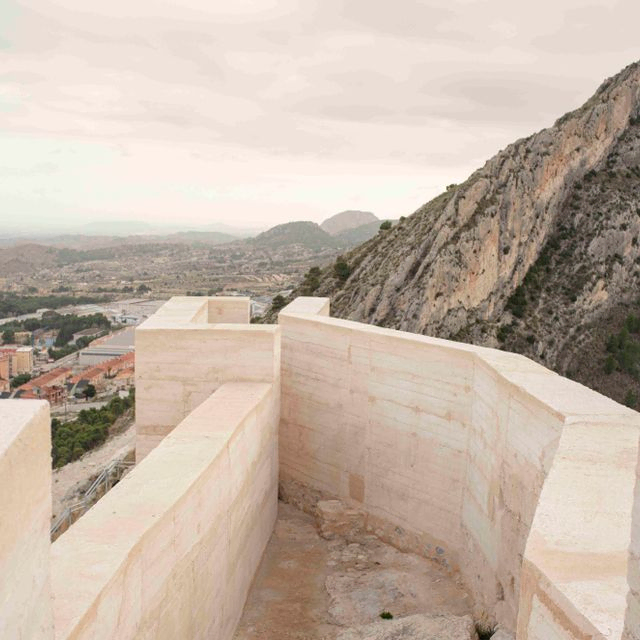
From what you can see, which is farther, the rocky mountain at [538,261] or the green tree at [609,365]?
the green tree at [609,365]

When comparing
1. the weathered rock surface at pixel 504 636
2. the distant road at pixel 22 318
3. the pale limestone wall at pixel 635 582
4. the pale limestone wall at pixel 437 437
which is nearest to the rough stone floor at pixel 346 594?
the pale limestone wall at pixel 437 437

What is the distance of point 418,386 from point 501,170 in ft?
129

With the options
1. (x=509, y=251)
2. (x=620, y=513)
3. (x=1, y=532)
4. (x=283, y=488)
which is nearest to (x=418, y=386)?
(x=283, y=488)

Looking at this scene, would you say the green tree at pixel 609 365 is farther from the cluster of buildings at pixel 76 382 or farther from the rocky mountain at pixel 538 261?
the cluster of buildings at pixel 76 382

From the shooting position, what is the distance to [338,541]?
25.6 ft

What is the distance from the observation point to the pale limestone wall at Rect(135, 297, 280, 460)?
308 inches

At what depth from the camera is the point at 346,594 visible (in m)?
6.72

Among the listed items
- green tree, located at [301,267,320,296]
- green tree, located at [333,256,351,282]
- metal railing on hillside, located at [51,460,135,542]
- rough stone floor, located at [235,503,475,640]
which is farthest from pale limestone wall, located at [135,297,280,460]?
green tree, located at [333,256,351,282]

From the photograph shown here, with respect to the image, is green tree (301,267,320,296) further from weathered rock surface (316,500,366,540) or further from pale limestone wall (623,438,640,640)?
pale limestone wall (623,438,640,640)

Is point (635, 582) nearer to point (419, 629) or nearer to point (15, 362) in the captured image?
point (419, 629)

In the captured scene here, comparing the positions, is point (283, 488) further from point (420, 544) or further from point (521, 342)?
point (521, 342)

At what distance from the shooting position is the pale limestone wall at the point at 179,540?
3652 mm

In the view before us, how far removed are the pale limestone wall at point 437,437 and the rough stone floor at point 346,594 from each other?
11.2 inches

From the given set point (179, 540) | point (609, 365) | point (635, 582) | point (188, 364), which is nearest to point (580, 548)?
point (635, 582)
